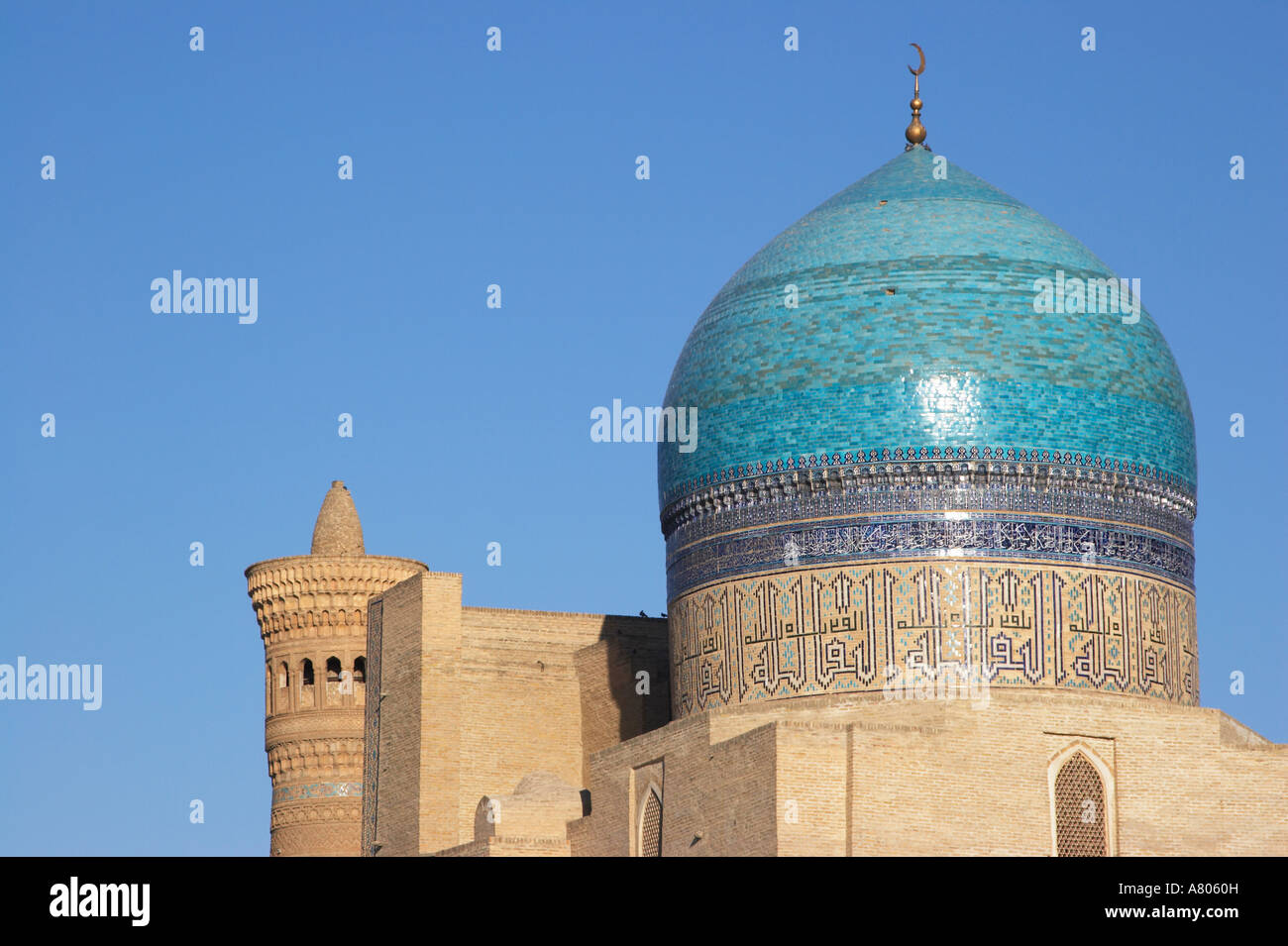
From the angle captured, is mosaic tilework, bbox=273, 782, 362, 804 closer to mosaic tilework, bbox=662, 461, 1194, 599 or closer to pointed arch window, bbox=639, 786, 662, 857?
pointed arch window, bbox=639, 786, 662, 857

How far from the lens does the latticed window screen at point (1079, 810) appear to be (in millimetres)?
15016

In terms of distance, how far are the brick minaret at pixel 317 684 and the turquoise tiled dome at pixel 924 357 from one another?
3891mm

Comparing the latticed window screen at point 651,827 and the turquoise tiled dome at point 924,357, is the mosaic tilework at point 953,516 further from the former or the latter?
the latticed window screen at point 651,827

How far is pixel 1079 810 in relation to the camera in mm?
15133

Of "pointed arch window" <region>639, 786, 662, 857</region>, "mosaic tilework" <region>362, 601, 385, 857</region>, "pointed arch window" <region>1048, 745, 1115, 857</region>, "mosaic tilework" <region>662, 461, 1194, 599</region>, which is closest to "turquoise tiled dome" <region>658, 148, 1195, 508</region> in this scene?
"mosaic tilework" <region>662, 461, 1194, 599</region>

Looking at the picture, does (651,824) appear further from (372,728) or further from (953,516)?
(372,728)

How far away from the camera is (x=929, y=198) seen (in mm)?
17203

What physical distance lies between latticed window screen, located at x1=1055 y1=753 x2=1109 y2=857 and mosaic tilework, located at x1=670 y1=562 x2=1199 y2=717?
0.67 m

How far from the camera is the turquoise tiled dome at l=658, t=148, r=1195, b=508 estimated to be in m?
16.1

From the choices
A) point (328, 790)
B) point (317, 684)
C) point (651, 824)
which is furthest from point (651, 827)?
point (317, 684)
